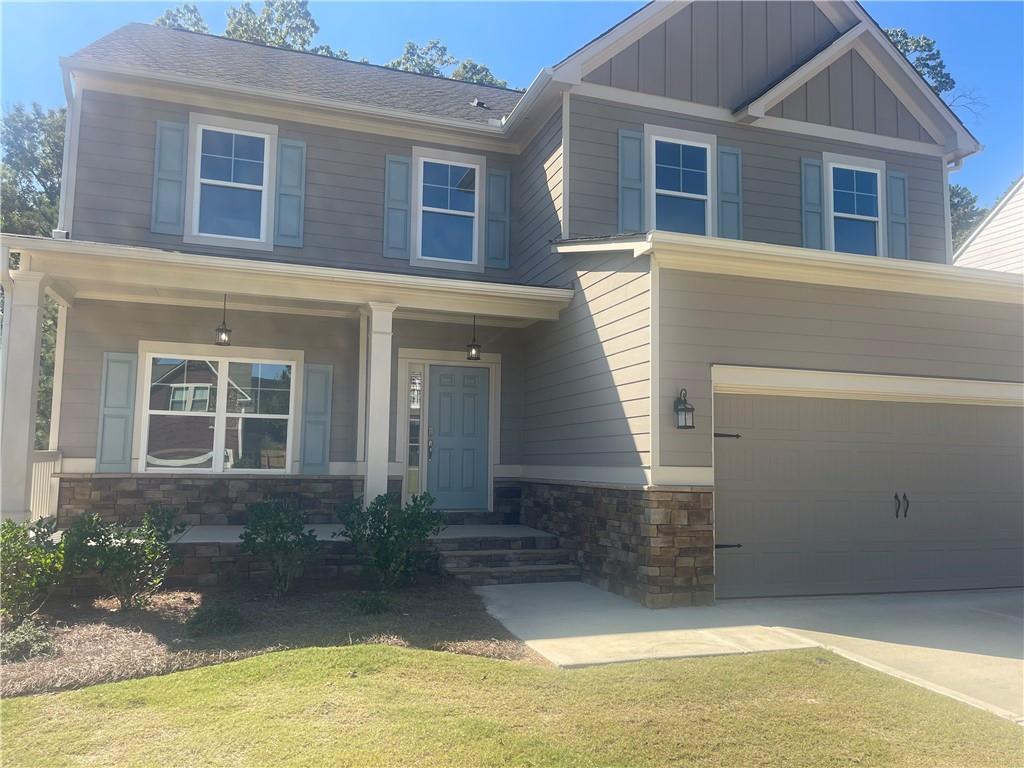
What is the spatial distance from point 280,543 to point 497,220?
5537 millimetres

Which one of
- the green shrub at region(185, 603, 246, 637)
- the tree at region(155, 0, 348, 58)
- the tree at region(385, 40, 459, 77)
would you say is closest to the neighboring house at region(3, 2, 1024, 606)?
the green shrub at region(185, 603, 246, 637)

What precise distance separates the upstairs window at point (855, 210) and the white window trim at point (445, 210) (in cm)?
482

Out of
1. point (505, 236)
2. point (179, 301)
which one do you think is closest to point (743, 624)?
point (505, 236)

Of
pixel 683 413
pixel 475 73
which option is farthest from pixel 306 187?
pixel 475 73

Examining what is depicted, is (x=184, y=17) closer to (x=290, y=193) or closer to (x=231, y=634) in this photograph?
(x=290, y=193)

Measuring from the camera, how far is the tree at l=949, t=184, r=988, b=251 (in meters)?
26.7

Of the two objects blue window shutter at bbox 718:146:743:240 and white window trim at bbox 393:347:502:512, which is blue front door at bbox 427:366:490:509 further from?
blue window shutter at bbox 718:146:743:240

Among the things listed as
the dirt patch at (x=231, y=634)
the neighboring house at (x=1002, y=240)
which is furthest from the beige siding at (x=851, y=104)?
the dirt patch at (x=231, y=634)

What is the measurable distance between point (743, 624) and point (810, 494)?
195 cm

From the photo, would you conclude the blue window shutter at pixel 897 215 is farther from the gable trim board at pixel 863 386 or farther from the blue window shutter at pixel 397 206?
the blue window shutter at pixel 397 206

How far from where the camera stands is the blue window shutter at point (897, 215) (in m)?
10.5

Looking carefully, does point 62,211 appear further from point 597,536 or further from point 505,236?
point 597,536

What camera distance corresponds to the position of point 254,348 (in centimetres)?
945

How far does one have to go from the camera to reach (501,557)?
8.15m
